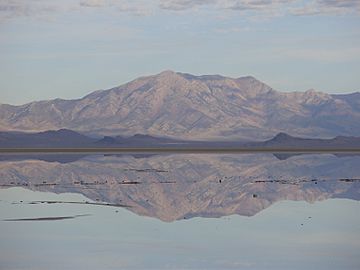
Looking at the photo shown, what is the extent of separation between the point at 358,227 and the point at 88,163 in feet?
25.1

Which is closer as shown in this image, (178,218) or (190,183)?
(178,218)

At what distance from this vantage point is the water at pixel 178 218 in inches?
214

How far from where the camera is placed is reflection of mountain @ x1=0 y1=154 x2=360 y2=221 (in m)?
8.24

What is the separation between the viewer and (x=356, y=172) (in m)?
11.9

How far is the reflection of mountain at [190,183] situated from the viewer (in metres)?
8.24

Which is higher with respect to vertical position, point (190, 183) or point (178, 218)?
point (190, 183)

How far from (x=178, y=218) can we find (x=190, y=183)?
115 inches

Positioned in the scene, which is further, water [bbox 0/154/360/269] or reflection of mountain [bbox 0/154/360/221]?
reflection of mountain [bbox 0/154/360/221]

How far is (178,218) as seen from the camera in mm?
7379

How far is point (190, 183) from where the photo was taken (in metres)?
10.3

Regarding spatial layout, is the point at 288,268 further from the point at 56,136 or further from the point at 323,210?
the point at 56,136

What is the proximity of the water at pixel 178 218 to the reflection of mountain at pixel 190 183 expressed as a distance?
0.5 inches

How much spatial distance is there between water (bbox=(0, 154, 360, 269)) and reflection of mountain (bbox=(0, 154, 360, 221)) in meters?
0.01

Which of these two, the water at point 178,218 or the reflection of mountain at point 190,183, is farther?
the reflection of mountain at point 190,183
